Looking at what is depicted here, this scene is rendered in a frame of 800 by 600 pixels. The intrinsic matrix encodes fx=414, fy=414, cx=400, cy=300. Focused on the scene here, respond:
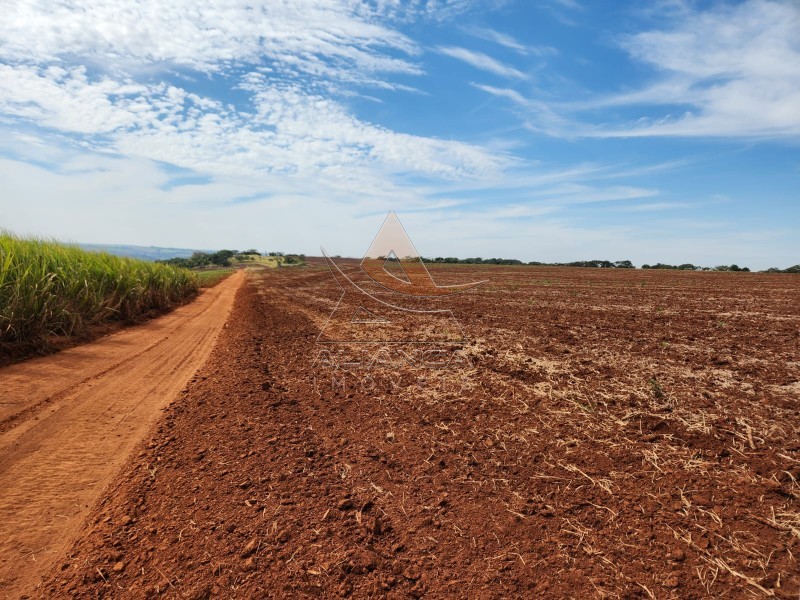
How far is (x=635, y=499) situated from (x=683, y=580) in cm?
76

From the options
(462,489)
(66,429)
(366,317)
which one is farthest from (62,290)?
(462,489)

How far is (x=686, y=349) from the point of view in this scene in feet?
24.7

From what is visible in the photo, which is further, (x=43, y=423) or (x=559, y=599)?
(x=43, y=423)

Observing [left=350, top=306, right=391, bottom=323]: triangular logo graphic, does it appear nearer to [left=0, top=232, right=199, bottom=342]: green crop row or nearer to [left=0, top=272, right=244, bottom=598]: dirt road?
[left=0, top=272, right=244, bottom=598]: dirt road

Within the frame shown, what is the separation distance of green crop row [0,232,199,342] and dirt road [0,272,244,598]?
759 millimetres

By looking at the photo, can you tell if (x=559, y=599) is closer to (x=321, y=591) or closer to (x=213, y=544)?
(x=321, y=591)

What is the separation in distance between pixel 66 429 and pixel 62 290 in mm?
6076

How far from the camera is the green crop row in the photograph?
7012 millimetres

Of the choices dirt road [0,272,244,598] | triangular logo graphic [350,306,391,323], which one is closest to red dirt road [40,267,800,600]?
dirt road [0,272,244,598]

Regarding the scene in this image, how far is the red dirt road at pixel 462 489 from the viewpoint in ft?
7.95

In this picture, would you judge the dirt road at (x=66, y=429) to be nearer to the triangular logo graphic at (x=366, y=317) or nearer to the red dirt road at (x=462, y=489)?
the red dirt road at (x=462, y=489)

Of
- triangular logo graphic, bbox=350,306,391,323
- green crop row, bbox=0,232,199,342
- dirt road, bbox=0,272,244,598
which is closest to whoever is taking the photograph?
dirt road, bbox=0,272,244,598

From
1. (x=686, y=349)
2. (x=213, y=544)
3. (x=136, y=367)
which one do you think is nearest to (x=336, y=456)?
(x=213, y=544)

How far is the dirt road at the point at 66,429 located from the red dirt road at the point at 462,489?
0.21 m
